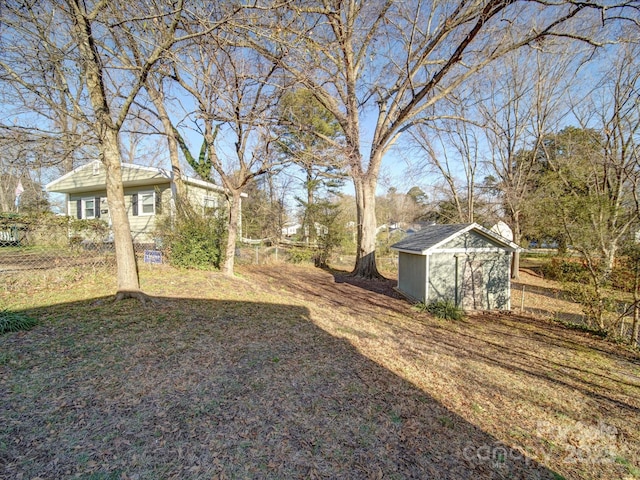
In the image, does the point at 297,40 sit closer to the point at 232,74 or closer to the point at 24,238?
the point at 232,74

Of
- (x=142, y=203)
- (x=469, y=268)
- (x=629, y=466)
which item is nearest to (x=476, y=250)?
(x=469, y=268)

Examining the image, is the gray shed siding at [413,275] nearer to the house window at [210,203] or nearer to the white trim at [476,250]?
the white trim at [476,250]

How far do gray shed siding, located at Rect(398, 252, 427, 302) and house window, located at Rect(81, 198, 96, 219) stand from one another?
1531 cm

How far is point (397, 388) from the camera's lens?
3844mm

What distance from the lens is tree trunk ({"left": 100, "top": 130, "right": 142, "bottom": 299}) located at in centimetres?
543

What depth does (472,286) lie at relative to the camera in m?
9.45

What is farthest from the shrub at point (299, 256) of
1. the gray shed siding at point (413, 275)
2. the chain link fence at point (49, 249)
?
Result: the chain link fence at point (49, 249)

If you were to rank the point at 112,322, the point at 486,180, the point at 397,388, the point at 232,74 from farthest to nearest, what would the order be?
1. the point at 486,180
2. the point at 232,74
3. the point at 112,322
4. the point at 397,388

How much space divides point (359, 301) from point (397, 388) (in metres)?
5.73

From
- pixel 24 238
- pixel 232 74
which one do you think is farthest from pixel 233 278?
pixel 232 74

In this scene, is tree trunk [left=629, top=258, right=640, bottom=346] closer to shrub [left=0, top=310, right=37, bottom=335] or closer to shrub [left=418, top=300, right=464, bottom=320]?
shrub [left=418, top=300, right=464, bottom=320]

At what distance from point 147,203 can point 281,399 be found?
1316 cm

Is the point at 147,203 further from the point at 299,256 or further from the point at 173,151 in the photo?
the point at 299,256

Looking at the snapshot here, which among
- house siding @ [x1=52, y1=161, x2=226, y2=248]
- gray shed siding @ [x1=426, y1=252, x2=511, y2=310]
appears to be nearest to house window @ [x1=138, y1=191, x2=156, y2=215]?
house siding @ [x1=52, y1=161, x2=226, y2=248]
